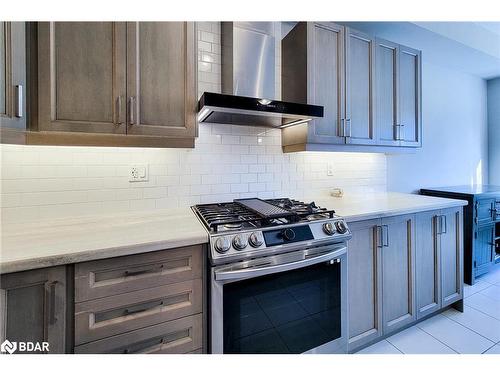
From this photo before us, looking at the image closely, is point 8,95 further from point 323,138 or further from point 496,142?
point 496,142

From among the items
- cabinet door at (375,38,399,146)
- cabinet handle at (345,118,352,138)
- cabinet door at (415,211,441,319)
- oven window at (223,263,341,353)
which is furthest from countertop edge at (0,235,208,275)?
cabinet door at (375,38,399,146)

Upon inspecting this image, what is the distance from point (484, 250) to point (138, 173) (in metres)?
3.57

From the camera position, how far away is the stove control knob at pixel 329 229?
1412 millimetres

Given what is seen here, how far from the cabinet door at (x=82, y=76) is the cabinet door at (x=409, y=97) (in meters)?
2.23

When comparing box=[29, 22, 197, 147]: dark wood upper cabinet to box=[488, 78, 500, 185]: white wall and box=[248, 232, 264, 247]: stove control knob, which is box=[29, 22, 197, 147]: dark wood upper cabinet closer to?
box=[248, 232, 264, 247]: stove control knob

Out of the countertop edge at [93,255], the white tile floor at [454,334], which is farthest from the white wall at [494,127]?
the countertop edge at [93,255]

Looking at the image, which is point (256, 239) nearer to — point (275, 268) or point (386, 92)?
point (275, 268)

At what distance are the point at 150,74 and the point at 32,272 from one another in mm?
1096

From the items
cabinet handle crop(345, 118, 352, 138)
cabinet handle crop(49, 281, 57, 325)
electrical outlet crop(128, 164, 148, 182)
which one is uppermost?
cabinet handle crop(345, 118, 352, 138)

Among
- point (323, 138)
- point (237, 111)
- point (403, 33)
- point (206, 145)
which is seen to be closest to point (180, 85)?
point (237, 111)

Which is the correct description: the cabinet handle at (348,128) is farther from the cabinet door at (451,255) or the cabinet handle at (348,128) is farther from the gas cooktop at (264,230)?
the cabinet door at (451,255)

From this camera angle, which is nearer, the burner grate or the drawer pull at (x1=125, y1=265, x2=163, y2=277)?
the drawer pull at (x1=125, y1=265, x2=163, y2=277)

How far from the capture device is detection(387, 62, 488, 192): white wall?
294cm

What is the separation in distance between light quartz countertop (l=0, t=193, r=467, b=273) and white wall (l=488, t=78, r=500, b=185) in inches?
132
